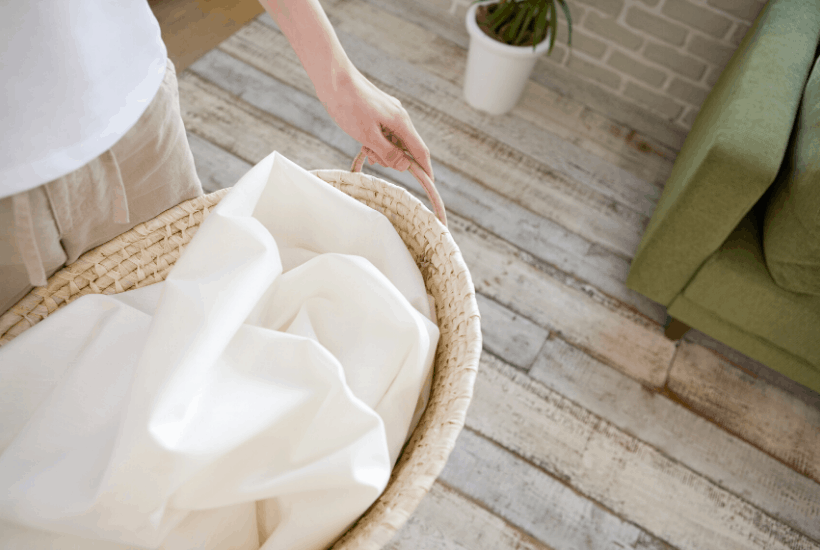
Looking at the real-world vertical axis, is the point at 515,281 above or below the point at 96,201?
below

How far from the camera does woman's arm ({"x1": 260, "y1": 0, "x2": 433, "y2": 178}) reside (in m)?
0.62

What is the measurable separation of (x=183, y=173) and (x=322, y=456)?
0.45m

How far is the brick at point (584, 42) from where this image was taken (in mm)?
1771

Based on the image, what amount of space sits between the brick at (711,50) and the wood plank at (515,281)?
0.92m

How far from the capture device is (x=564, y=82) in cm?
188

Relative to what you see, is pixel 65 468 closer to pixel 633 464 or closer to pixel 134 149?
pixel 134 149

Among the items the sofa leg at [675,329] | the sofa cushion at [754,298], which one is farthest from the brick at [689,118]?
the sofa leg at [675,329]

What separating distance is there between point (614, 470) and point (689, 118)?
1.29 m

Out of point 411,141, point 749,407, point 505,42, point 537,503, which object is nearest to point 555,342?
point 537,503

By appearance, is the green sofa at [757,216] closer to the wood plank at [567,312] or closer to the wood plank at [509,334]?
the wood plank at [567,312]

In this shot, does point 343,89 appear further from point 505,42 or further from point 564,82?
point 564,82

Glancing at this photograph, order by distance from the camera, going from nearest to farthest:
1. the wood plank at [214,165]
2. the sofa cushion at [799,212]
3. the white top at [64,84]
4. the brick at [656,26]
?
the white top at [64,84] → the sofa cushion at [799,212] → the wood plank at [214,165] → the brick at [656,26]

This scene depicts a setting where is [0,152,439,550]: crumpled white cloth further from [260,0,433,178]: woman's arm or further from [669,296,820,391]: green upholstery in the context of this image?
[669,296,820,391]: green upholstery

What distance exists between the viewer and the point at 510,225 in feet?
4.88
